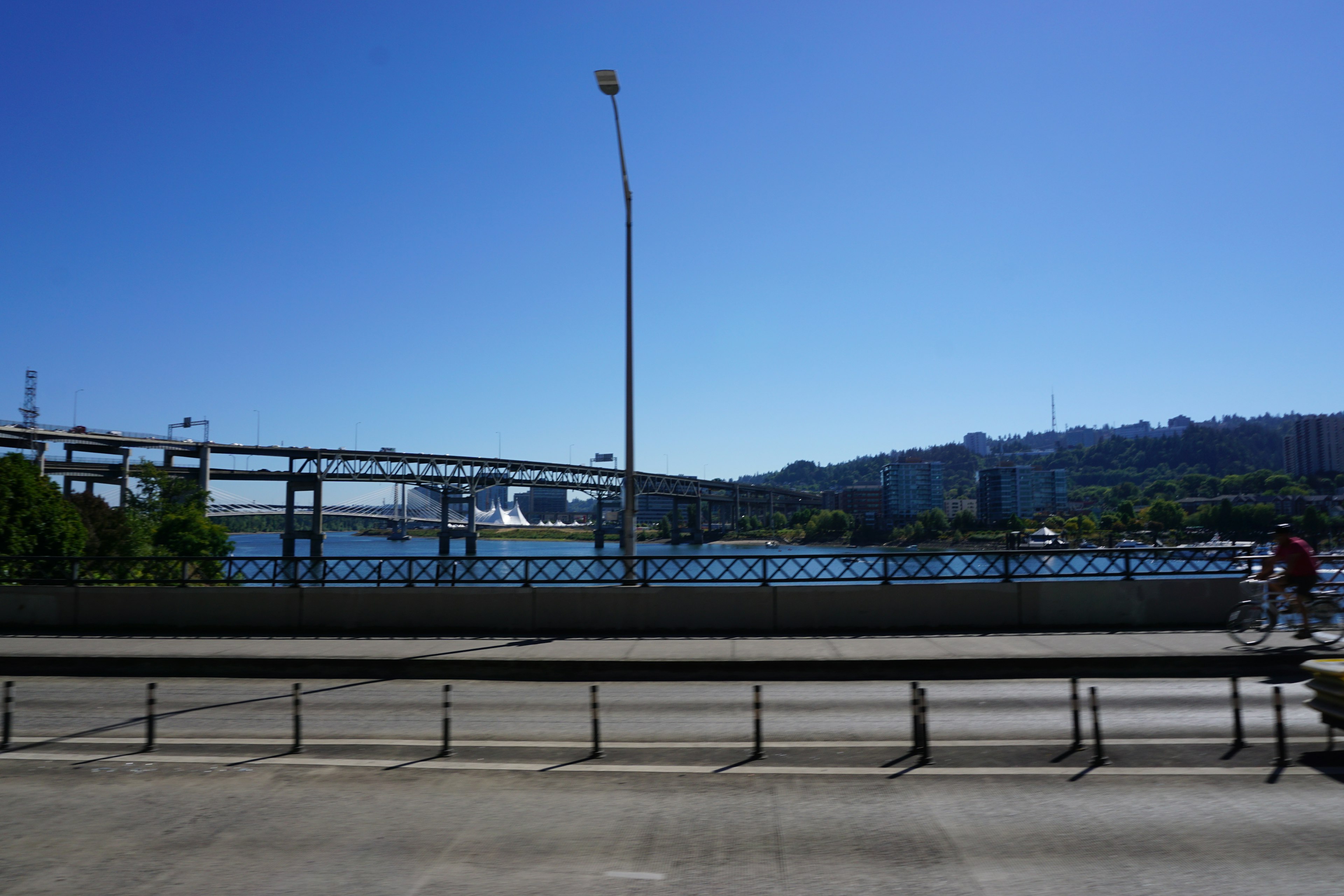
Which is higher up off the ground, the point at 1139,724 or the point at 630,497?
the point at 630,497

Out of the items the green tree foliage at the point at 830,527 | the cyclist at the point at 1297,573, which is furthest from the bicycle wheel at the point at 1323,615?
the green tree foliage at the point at 830,527

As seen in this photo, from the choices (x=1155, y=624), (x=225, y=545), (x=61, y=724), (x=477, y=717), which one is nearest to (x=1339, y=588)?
(x=1155, y=624)

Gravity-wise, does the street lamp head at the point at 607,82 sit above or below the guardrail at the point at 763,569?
above

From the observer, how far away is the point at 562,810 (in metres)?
7.63

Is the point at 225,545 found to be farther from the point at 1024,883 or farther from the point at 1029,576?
the point at 1024,883

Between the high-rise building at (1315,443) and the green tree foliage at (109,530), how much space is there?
16451 cm

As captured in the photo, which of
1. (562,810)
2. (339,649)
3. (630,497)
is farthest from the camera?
(630,497)

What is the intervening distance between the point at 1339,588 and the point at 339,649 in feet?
66.3

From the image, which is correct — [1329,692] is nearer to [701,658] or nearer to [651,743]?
[651,743]

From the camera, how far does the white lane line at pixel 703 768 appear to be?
828 centimetres

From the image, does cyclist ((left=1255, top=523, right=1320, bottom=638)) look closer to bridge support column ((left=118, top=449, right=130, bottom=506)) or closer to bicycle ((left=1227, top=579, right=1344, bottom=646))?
bicycle ((left=1227, top=579, right=1344, bottom=646))

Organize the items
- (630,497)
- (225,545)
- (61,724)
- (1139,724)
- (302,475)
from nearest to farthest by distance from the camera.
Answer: (1139,724) → (61,724) → (630,497) → (225,545) → (302,475)

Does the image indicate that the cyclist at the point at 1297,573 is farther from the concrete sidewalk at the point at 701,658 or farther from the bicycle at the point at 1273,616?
the concrete sidewalk at the point at 701,658

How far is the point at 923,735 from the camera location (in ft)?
29.7
